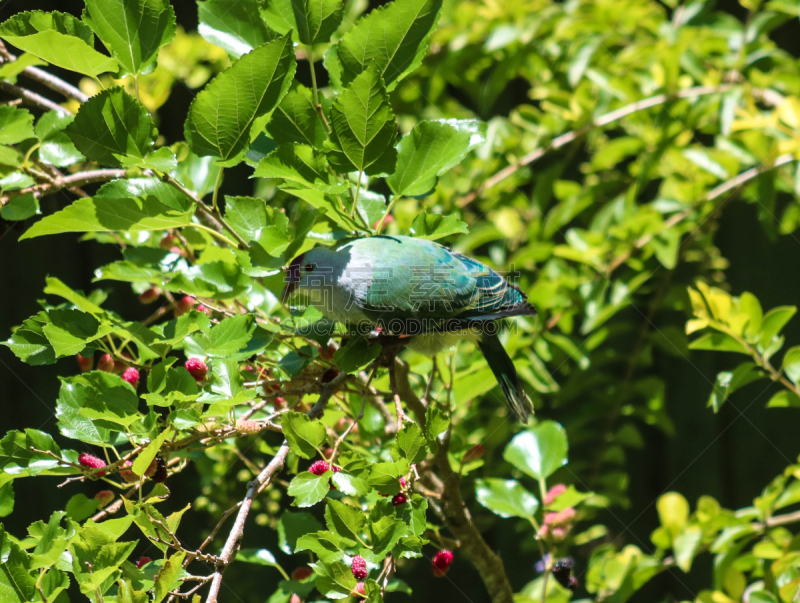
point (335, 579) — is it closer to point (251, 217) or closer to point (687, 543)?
point (251, 217)

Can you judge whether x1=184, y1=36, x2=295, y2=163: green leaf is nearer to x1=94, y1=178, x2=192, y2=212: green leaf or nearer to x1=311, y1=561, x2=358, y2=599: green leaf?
x1=94, y1=178, x2=192, y2=212: green leaf

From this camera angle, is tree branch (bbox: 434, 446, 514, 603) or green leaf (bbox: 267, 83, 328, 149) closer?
green leaf (bbox: 267, 83, 328, 149)

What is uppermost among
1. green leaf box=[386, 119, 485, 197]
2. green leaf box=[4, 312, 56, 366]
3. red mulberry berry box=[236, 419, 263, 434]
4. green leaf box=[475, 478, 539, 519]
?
green leaf box=[386, 119, 485, 197]

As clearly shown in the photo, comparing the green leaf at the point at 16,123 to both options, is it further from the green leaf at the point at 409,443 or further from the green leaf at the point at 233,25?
the green leaf at the point at 409,443

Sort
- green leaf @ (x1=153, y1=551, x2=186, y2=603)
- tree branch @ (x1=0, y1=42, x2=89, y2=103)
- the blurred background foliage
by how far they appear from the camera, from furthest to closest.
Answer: the blurred background foliage → tree branch @ (x1=0, y1=42, x2=89, y2=103) → green leaf @ (x1=153, y1=551, x2=186, y2=603)

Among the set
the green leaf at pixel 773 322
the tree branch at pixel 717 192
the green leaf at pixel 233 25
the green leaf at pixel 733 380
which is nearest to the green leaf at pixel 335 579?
the green leaf at pixel 233 25

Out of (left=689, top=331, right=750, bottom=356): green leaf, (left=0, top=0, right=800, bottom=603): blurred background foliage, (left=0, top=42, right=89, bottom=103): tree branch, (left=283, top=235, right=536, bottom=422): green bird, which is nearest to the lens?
(left=0, top=42, right=89, bottom=103): tree branch

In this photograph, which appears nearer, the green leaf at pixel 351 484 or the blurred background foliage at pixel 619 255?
the green leaf at pixel 351 484

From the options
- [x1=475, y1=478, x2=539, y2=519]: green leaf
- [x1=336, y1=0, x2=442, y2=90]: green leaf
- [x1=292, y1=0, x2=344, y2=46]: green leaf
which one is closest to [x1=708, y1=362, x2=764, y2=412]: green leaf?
[x1=475, y1=478, x2=539, y2=519]: green leaf
